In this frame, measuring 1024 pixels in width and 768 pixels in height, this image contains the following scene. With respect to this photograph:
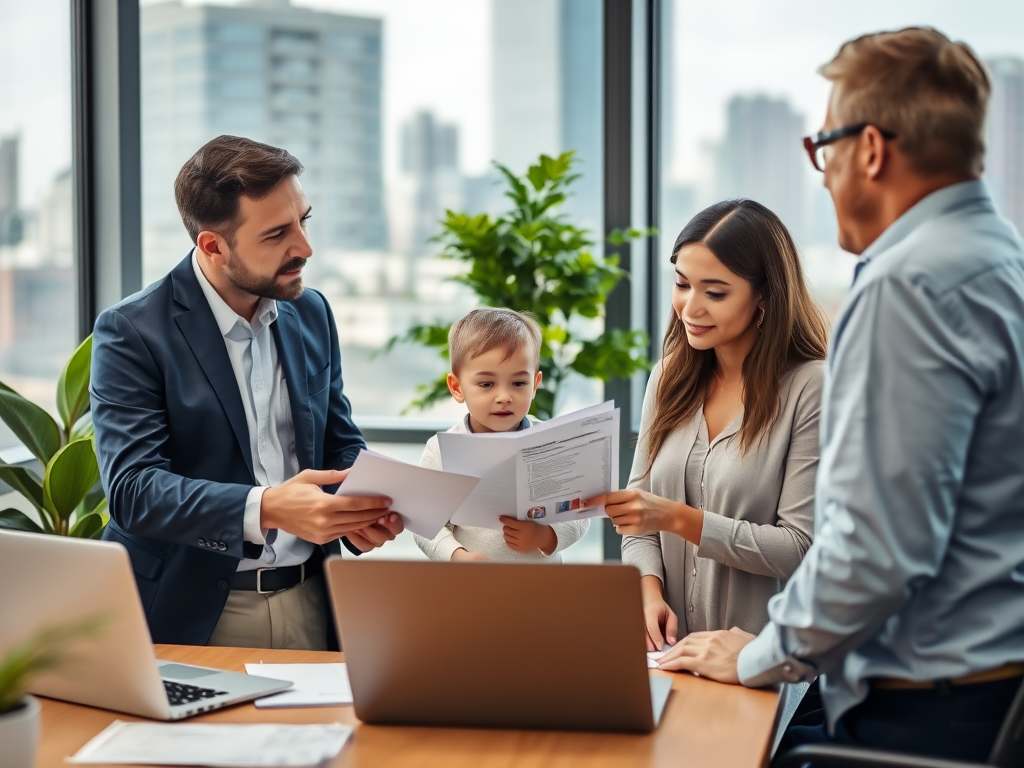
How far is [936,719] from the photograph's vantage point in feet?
4.54

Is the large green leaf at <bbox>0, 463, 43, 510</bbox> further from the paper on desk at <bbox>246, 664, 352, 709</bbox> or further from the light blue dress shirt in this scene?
the light blue dress shirt

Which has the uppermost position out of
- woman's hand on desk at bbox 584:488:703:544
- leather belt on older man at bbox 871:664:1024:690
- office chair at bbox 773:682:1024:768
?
woman's hand on desk at bbox 584:488:703:544

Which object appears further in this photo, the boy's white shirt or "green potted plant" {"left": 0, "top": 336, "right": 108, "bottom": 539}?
"green potted plant" {"left": 0, "top": 336, "right": 108, "bottom": 539}

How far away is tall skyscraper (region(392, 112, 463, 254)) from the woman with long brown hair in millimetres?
2212

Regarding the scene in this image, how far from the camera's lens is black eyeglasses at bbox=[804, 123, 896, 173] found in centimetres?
137

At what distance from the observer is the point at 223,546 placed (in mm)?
1989

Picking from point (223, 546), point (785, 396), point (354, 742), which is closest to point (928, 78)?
point (785, 396)

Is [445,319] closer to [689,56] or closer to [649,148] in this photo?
[649,148]

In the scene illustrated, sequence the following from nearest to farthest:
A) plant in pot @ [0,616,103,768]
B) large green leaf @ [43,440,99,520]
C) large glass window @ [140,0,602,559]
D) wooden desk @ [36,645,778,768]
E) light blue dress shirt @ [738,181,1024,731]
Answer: plant in pot @ [0,616,103,768] < light blue dress shirt @ [738,181,1024,731] < wooden desk @ [36,645,778,768] < large green leaf @ [43,440,99,520] < large glass window @ [140,0,602,559]

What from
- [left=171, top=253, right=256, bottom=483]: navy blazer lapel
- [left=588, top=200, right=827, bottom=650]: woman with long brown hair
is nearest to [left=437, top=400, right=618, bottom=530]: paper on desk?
[left=588, top=200, right=827, bottom=650]: woman with long brown hair

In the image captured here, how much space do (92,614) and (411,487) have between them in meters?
0.54

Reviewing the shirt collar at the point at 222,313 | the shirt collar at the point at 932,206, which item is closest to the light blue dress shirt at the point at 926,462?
the shirt collar at the point at 932,206

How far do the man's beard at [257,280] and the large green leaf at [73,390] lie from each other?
0.99 metres

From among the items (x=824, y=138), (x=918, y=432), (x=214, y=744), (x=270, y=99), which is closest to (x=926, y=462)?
(x=918, y=432)
